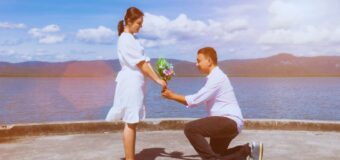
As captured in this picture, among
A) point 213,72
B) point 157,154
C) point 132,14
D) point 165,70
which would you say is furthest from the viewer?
point 157,154

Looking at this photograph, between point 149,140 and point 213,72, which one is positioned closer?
point 213,72

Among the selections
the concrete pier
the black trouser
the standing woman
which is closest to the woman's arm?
the standing woman

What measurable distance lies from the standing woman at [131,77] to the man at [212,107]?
0.99 feet

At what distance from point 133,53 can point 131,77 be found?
27cm

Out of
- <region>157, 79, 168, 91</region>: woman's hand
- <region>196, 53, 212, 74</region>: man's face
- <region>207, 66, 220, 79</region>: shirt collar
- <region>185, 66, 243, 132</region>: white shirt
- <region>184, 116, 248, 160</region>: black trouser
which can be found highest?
<region>196, 53, 212, 74</region>: man's face

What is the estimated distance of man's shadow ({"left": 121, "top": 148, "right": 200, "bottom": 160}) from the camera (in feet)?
19.3

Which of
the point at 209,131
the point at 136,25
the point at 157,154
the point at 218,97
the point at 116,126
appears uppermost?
the point at 136,25

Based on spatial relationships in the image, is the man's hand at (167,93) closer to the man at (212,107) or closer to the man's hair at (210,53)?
the man at (212,107)

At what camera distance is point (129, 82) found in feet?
15.9

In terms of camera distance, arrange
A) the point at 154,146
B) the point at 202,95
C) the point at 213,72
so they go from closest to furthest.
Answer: the point at 202,95, the point at 213,72, the point at 154,146

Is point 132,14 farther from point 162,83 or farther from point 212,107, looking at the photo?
point 212,107

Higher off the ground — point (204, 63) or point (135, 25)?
point (135, 25)

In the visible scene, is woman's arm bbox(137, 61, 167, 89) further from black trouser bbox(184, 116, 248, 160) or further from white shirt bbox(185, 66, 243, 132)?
black trouser bbox(184, 116, 248, 160)

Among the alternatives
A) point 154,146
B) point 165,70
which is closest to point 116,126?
point 154,146
